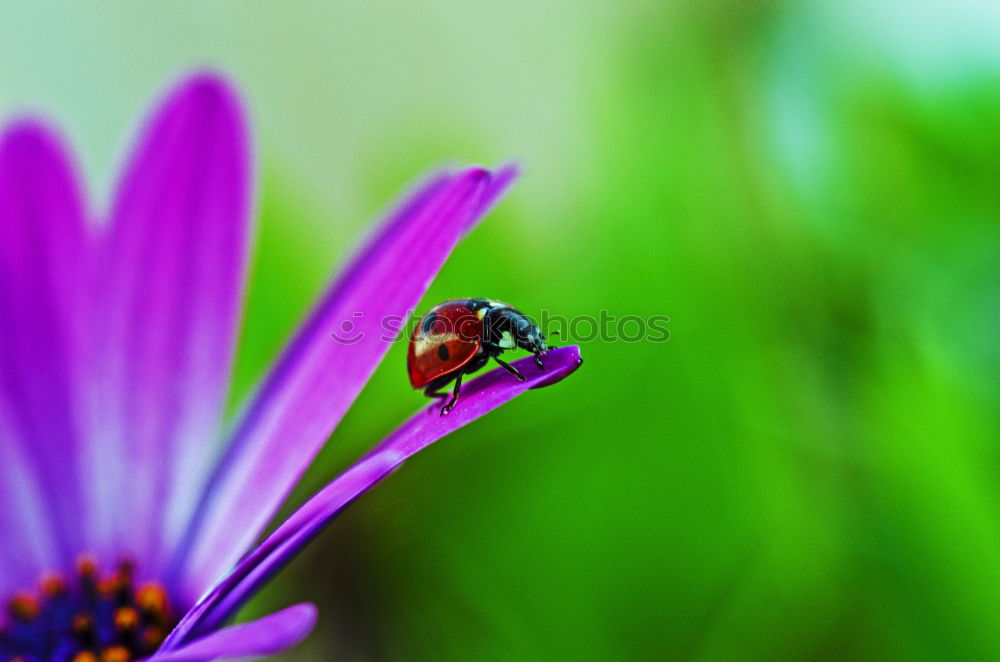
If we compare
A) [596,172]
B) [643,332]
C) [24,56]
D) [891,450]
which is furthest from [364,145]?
[891,450]

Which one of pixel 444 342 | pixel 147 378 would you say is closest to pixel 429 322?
pixel 444 342

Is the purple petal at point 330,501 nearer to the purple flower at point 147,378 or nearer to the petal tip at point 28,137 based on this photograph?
the purple flower at point 147,378

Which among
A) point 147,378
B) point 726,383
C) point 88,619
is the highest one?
point 726,383

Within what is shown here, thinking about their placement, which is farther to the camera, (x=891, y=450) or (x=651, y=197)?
(x=651, y=197)

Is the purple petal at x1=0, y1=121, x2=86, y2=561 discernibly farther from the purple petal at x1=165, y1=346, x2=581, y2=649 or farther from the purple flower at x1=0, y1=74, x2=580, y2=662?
the purple petal at x1=165, y1=346, x2=581, y2=649

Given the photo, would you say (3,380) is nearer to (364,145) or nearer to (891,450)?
(891,450)

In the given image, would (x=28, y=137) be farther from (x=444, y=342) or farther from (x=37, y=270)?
(x=444, y=342)

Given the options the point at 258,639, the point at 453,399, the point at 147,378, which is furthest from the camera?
the point at 147,378
